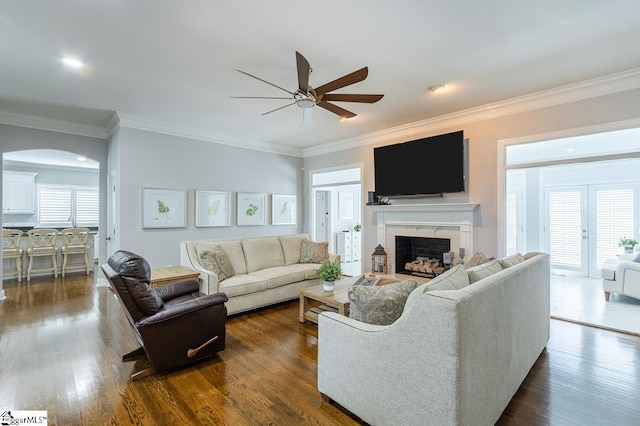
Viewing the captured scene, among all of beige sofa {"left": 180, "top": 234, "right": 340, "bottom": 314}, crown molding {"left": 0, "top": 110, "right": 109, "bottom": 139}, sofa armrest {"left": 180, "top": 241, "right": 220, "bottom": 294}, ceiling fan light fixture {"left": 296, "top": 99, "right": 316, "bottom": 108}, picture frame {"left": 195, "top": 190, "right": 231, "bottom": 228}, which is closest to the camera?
ceiling fan light fixture {"left": 296, "top": 99, "right": 316, "bottom": 108}

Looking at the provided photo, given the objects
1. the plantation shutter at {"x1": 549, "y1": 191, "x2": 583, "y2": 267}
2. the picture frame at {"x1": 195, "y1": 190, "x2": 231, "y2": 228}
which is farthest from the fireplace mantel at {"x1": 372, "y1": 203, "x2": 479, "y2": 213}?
the plantation shutter at {"x1": 549, "y1": 191, "x2": 583, "y2": 267}

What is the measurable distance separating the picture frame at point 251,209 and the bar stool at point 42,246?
3.96 m

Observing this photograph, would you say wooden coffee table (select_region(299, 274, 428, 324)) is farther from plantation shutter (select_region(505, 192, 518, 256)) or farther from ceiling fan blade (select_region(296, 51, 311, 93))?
plantation shutter (select_region(505, 192, 518, 256))

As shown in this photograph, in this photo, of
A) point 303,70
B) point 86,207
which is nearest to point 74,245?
point 86,207

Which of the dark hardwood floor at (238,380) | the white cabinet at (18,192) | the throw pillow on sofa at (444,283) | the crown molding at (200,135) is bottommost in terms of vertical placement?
the dark hardwood floor at (238,380)

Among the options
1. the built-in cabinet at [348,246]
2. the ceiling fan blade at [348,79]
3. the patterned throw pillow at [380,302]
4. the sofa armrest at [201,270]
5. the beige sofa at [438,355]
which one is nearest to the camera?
the beige sofa at [438,355]

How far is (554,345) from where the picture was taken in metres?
3.02

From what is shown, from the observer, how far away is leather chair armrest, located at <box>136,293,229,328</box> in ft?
7.57

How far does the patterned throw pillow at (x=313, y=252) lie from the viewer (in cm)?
494

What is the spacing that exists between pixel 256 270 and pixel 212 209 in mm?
1872

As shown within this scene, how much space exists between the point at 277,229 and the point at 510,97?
4853 millimetres

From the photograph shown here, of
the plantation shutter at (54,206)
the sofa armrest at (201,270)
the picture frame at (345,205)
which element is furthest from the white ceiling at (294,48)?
the plantation shutter at (54,206)

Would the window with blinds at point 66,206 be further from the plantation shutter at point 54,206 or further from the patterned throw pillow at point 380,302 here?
the patterned throw pillow at point 380,302

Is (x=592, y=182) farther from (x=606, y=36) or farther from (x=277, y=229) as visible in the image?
(x=277, y=229)
